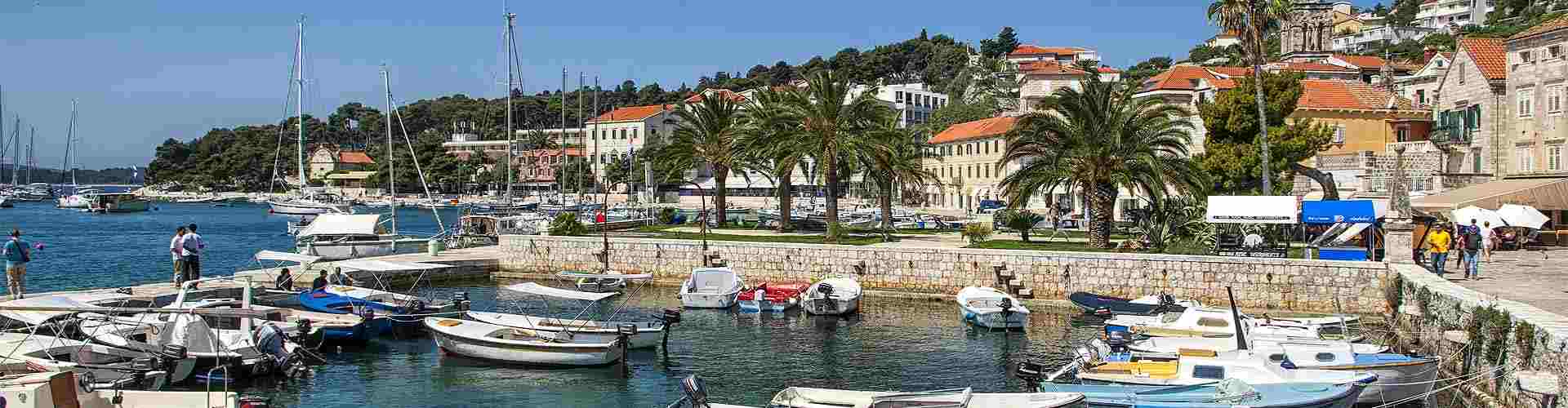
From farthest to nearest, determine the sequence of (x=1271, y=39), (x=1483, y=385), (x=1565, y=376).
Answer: (x=1271, y=39) → (x=1483, y=385) → (x=1565, y=376)

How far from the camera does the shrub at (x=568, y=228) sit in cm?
5541

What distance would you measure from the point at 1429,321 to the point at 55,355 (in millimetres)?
29729

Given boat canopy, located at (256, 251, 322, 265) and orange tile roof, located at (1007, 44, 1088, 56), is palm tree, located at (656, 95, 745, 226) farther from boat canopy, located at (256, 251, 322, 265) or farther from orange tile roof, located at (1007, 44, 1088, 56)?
orange tile roof, located at (1007, 44, 1088, 56)

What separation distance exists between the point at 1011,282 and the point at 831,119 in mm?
12854

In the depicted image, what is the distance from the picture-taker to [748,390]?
26344 millimetres

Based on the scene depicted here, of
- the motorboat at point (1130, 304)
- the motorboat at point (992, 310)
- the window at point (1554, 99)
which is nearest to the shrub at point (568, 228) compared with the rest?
the motorboat at point (992, 310)

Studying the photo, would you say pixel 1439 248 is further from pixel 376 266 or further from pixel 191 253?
pixel 191 253

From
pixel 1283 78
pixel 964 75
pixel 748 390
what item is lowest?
pixel 748 390

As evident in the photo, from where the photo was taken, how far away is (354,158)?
641 ft

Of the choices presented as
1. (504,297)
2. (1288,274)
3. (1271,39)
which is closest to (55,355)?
(504,297)

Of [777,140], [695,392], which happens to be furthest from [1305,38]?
[695,392]

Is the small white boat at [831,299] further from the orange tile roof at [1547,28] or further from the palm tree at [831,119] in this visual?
the orange tile roof at [1547,28]

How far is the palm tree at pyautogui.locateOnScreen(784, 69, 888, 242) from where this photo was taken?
5028cm

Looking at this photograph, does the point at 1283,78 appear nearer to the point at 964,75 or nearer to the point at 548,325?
the point at 548,325
